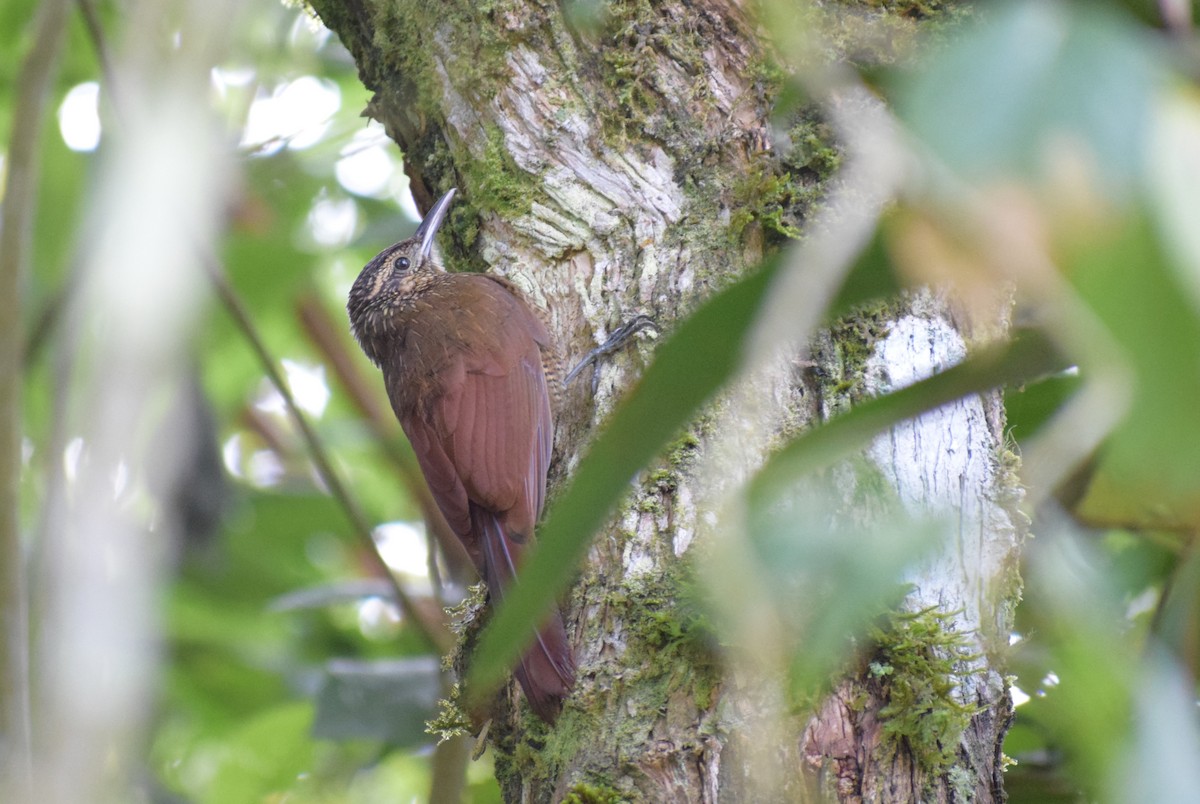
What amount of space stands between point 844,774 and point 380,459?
278 centimetres

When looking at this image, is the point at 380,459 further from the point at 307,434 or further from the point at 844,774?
the point at 844,774

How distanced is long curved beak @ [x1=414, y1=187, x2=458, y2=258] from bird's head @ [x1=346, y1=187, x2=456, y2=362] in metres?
0.22

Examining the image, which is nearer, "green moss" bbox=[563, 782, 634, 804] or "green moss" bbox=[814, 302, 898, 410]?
"green moss" bbox=[563, 782, 634, 804]

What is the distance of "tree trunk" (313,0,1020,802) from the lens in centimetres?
159

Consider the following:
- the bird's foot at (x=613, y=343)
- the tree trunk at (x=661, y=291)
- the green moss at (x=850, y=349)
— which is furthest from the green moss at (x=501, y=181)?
the green moss at (x=850, y=349)

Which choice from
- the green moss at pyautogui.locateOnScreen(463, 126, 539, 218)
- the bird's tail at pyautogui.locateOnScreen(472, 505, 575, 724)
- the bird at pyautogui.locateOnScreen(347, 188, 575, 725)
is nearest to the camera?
the bird's tail at pyautogui.locateOnScreen(472, 505, 575, 724)

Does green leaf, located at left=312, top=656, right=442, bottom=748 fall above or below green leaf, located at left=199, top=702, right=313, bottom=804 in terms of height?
above

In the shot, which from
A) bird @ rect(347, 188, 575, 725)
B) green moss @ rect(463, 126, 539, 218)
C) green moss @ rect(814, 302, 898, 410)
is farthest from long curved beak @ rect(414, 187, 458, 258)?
green moss @ rect(814, 302, 898, 410)

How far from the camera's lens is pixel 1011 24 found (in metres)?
0.74

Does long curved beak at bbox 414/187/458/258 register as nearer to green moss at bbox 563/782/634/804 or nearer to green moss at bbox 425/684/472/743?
green moss at bbox 425/684/472/743

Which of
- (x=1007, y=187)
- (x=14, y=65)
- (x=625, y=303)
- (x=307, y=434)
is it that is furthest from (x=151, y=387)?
(x=14, y=65)

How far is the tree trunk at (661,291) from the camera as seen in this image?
1592 millimetres

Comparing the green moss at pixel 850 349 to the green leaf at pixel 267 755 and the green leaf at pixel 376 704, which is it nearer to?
the green leaf at pixel 376 704

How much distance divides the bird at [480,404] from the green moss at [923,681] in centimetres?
77
